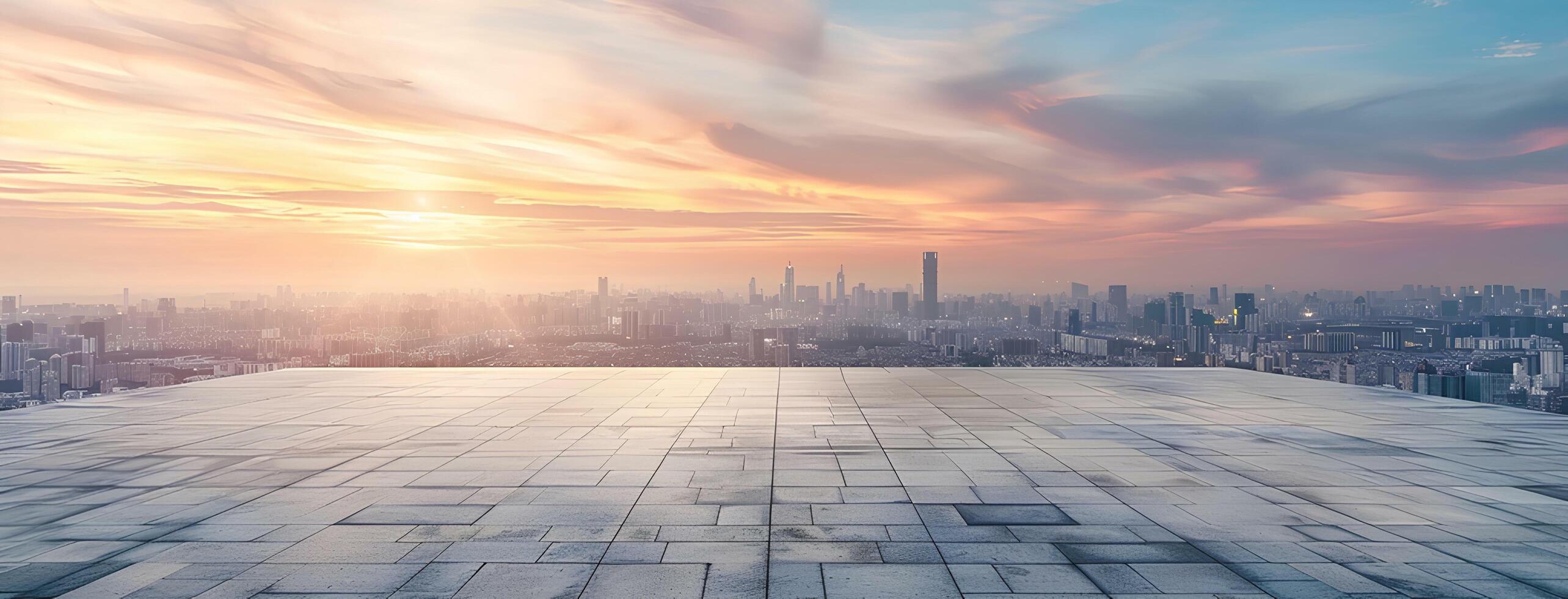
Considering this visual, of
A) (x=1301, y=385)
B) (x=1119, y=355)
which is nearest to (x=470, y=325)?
(x=1119, y=355)

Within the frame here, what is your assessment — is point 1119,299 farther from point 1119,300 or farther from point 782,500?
point 782,500

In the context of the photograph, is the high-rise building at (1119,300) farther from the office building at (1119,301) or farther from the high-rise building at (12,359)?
the high-rise building at (12,359)

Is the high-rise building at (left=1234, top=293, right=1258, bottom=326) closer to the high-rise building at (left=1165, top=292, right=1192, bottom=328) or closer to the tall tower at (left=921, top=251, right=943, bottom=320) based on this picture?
the high-rise building at (left=1165, top=292, right=1192, bottom=328)

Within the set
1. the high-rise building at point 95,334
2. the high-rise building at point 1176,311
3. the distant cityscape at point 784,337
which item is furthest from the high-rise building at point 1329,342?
the high-rise building at point 95,334

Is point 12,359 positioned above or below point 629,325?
below

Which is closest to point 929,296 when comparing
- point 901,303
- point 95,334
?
point 901,303

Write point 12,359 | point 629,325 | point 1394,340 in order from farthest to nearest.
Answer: point 1394,340 → point 629,325 → point 12,359

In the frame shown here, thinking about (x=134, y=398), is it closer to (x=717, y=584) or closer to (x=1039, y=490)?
(x=717, y=584)
